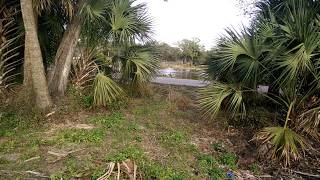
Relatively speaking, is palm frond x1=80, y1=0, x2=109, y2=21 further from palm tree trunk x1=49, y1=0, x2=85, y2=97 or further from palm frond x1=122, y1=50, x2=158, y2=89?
palm frond x1=122, y1=50, x2=158, y2=89

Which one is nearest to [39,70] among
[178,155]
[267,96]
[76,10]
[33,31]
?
[33,31]

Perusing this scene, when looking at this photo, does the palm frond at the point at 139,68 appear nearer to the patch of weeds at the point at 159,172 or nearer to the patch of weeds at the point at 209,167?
the patch of weeds at the point at 209,167

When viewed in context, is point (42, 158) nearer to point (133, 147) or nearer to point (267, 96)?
point (133, 147)

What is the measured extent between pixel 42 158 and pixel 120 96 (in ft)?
12.4

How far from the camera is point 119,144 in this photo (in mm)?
7172

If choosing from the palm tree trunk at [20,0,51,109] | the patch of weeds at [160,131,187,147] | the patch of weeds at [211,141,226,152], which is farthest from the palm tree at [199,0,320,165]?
the palm tree trunk at [20,0,51,109]

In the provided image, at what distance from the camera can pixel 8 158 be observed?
21.0 ft

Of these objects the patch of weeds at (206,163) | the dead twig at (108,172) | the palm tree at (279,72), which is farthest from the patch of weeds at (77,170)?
the palm tree at (279,72)

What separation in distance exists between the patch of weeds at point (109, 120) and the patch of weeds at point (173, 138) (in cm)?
123

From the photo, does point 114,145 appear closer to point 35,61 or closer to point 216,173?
point 216,173

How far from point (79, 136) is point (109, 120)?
1.40m

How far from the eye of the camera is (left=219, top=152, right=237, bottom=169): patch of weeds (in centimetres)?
678

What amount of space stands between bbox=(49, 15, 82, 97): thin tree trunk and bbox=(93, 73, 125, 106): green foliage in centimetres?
107

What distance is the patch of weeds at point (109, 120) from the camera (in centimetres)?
839
